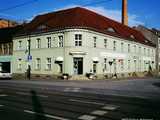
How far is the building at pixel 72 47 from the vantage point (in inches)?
1603

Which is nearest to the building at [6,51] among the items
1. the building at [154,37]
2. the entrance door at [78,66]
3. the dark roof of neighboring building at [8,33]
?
the dark roof of neighboring building at [8,33]

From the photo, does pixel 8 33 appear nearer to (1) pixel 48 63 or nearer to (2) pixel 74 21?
(1) pixel 48 63

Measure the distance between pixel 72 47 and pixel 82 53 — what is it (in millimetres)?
1692

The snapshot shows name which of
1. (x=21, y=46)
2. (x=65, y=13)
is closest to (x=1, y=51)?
(x=21, y=46)

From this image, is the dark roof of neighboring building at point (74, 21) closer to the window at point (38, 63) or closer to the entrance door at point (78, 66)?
the entrance door at point (78, 66)

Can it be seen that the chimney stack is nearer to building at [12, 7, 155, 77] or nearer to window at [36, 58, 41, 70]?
building at [12, 7, 155, 77]

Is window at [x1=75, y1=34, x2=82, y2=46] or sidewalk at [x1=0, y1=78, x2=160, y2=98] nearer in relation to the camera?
sidewalk at [x1=0, y1=78, x2=160, y2=98]

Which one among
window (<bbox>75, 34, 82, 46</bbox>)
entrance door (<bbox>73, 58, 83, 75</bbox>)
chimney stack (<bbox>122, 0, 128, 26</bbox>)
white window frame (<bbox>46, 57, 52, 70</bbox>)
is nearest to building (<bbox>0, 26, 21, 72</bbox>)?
white window frame (<bbox>46, 57, 52, 70</bbox>)

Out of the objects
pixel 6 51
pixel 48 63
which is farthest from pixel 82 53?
pixel 6 51

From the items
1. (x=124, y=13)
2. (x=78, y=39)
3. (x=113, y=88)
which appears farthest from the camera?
(x=124, y=13)

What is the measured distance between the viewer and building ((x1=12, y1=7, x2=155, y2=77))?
4072cm

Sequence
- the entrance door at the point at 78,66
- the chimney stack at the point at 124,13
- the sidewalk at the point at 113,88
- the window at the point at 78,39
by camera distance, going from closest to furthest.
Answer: the sidewalk at the point at 113,88, the window at the point at 78,39, the entrance door at the point at 78,66, the chimney stack at the point at 124,13

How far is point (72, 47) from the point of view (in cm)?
4062

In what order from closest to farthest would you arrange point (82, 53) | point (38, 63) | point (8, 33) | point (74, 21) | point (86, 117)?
point (86, 117)
point (82, 53)
point (74, 21)
point (38, 63)
point (8, 33)
